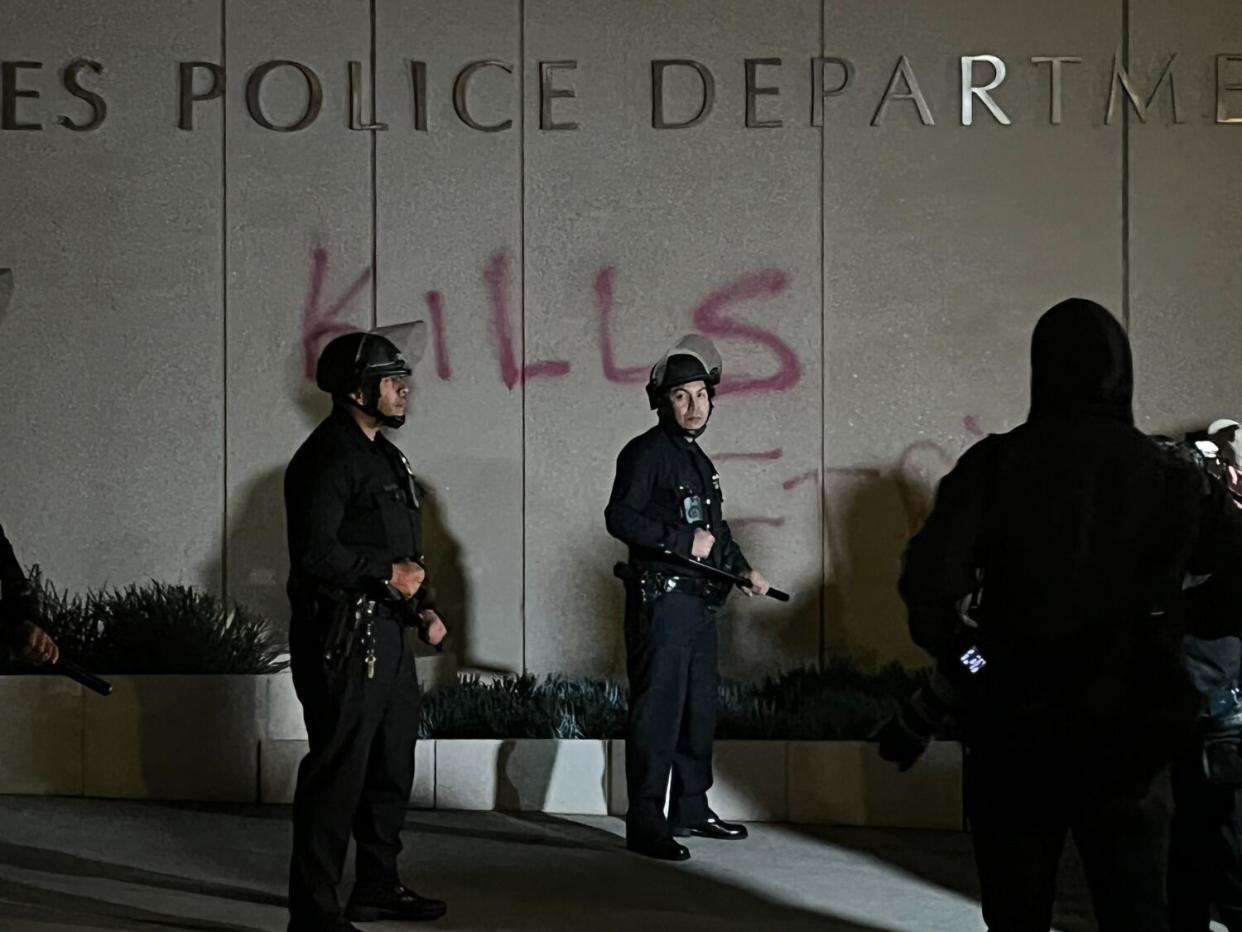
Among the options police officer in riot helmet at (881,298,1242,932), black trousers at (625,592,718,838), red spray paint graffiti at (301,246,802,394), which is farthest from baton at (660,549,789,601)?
police officer in riot helmet at (881,298,1242,932)

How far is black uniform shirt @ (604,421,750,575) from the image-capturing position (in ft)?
25.7

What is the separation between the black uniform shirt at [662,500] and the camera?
25.7ft

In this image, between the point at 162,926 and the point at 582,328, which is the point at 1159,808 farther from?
the point at 582,328

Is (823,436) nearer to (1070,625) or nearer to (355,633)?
(355,633)

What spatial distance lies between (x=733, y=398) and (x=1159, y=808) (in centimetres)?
655

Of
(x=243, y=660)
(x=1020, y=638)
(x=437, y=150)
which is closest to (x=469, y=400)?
(x=437, y=150)

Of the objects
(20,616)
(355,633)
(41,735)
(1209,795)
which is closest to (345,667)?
(355,633)

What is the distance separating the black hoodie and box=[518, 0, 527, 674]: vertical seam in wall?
21.0ft

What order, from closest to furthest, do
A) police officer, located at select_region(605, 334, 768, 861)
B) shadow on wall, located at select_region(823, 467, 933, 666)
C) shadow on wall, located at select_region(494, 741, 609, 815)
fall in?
police officer, located at select_region(605, 334, 768, 861)
shadow on wall, located at select_region(494, 741, 609, 815)
shadow on wall, located at select_region(823, 467, 933, 666)

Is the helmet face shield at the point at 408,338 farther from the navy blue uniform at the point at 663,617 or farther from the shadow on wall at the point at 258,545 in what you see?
the shadow on wall at the point at 258,545

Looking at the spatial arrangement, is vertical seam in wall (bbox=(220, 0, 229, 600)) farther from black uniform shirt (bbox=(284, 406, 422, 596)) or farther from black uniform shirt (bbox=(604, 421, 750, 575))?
black uniform shirt (bbox=(284, 406, 422, 596))

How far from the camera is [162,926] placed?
6.42m

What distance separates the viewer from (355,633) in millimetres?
6121

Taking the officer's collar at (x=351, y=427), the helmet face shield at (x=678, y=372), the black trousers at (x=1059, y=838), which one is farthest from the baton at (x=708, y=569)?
the black trousers at (x=1059, y=838)
